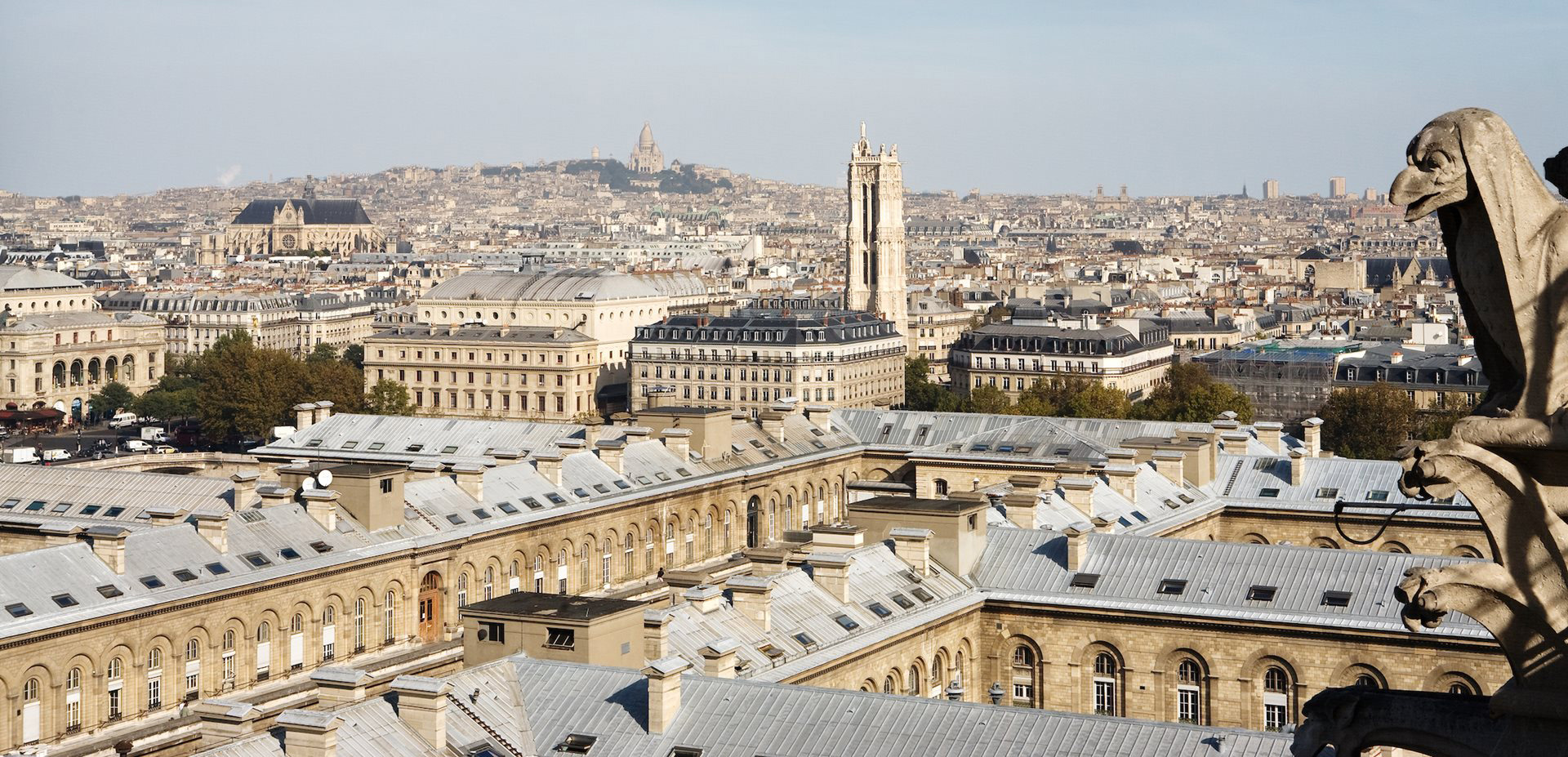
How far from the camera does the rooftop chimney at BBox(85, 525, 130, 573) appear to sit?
4719 centimetres

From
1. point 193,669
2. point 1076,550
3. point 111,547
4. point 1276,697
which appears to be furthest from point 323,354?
point 1276,697

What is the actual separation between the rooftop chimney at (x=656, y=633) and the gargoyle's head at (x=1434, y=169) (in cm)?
2843

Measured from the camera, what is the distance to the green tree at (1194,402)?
115 m

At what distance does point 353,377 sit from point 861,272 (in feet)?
224

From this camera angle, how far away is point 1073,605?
151 feet

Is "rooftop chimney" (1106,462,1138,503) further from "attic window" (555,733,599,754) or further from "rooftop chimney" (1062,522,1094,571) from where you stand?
"attic window" (555,733,599,754)

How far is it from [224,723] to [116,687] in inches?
666

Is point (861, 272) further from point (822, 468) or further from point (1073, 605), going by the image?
point (1073, 605)

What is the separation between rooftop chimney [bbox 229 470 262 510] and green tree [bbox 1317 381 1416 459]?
6374cm

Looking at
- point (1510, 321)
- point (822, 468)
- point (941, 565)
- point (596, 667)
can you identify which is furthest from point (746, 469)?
point (1510, 321)

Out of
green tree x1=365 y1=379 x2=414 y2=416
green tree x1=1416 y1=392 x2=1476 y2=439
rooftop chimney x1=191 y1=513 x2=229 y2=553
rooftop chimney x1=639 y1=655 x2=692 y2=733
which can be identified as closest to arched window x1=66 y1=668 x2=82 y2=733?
rooftop chimney x1=191 y1=513 x2=229 y2=553

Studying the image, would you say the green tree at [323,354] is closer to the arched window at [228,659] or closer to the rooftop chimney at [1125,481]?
the rooftop chimney at [1125,481]

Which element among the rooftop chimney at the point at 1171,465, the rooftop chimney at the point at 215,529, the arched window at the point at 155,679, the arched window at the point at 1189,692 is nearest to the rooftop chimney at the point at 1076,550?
the arched window at the point at 1189,692

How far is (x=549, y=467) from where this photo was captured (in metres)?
63.6
